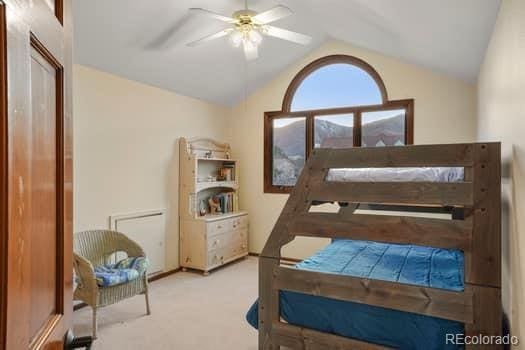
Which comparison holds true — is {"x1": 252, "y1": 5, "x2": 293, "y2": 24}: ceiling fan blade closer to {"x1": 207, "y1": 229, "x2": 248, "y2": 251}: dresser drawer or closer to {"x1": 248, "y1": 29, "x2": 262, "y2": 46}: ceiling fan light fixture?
{"x1": 248, "y1": 29, "x2": 262, "y2": 46}: ceiling fan light fixture

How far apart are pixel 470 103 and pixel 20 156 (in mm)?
4182

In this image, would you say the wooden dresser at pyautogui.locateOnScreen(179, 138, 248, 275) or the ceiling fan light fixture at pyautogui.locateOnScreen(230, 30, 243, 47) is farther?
the wooden dresser at pyautogui.locateOnScreen(179, 138, 248, 275)

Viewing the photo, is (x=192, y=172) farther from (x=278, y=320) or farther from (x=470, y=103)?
(x=470, y=103)

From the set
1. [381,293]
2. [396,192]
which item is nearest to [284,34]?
[396,192]

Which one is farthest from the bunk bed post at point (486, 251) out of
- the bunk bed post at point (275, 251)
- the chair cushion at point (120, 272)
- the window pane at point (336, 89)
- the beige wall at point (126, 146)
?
the beige wall at point (126, 146)

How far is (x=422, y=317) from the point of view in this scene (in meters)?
1.72

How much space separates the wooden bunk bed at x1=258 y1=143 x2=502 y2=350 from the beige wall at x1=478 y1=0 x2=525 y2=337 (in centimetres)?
9

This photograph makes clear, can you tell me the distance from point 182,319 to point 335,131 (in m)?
2.95

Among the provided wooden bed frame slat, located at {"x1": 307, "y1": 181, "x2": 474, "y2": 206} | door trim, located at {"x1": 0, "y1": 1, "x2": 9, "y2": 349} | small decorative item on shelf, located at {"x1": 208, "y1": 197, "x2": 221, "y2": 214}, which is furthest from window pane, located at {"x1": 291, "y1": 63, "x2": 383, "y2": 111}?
door trim, located at {"x1": 0, "y1": 1, "x2": 9, "y2": 349}

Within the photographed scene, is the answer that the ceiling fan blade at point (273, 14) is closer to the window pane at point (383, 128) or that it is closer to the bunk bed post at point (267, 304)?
the bunk bed post at point (267, 304)

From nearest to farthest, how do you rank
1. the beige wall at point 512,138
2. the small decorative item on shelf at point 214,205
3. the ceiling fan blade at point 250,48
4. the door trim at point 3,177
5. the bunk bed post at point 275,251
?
the door trim at point 3,177 → the beige wall at point 512,138 → the bunk bed post at point 275,251 → the ceiling fan blade at point 250,48 → the small decorative item on shelf at point 214,205

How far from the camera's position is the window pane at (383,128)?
4047 millimetres

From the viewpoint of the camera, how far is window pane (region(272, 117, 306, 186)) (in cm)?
466

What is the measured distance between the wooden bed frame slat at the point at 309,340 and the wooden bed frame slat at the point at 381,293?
0.23 meters
